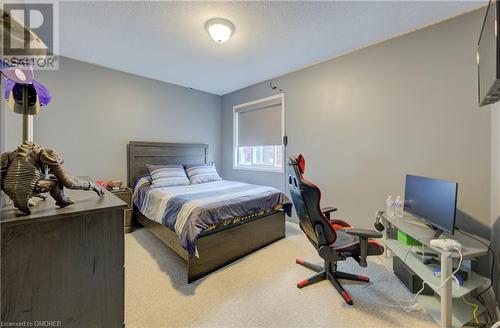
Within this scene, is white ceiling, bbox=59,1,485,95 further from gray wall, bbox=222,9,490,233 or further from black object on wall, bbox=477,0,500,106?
Answer: black object on wall, bbox=477,0,500,106

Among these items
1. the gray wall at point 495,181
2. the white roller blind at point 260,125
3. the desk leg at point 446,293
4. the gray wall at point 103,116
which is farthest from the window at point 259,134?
the desk leg at point 446,293

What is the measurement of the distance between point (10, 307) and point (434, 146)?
10.3ft

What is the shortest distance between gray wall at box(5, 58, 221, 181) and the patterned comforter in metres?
0.99

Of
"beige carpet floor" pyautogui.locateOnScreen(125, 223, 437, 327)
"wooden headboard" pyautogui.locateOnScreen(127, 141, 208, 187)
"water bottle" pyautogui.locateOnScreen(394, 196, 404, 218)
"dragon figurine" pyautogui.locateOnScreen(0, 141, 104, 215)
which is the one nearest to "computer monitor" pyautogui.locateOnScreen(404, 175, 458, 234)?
"water bottle" pyautogui.locateOnScreen(394, 196, 404, 218)

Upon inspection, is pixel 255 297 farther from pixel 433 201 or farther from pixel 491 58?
pixel 491 58

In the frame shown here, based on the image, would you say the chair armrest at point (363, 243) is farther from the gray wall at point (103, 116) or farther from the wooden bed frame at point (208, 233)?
the gray wall at point (103, 116)

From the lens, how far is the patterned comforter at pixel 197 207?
1.92 metres

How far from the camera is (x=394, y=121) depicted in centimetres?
240

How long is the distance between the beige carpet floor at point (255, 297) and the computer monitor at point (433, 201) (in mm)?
658

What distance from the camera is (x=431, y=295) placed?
1.69 metres

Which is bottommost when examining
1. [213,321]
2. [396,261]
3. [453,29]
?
[213,321]

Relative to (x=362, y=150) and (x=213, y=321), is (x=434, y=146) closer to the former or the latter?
(x=362, y=150)

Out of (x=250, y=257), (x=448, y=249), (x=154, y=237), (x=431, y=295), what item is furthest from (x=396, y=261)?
(x=154, y=237)

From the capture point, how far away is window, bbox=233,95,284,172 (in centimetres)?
366
